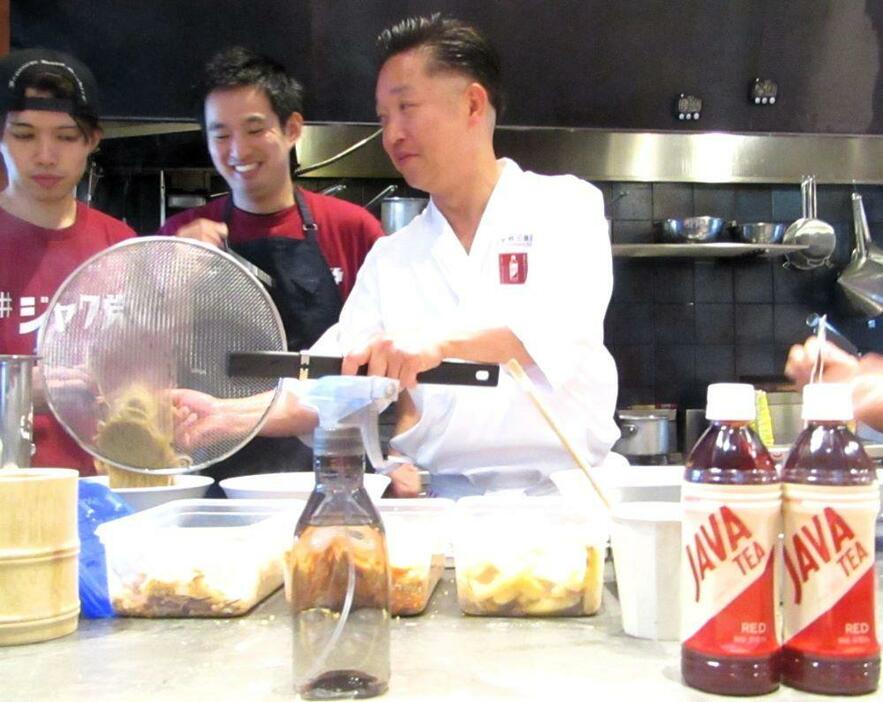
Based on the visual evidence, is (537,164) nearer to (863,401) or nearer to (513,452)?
(513,452)

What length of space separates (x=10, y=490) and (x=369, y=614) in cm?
38

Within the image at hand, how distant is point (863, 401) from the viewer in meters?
1.35

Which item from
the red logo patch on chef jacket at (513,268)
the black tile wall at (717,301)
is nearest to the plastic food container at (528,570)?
the red logo patch on chef jacket at (513,268)

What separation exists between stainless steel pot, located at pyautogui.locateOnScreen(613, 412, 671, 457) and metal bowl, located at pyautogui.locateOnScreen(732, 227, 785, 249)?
2.46 ft

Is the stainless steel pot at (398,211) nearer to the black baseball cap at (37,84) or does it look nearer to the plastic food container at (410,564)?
the black baseball cap at (37,84)

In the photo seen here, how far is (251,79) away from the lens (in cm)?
204

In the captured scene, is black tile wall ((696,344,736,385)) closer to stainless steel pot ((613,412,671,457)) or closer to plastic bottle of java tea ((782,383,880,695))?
stainless steel pot ((613,412,671,457))

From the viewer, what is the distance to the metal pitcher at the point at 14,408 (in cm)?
111

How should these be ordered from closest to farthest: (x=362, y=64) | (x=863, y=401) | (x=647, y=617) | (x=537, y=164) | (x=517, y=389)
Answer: (x=647, y=617)
(x=863, y=401)
(x=517, y=389)
(x=362, y=64)
(x=537, y=164)

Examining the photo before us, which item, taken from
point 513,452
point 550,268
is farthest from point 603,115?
point 513,452

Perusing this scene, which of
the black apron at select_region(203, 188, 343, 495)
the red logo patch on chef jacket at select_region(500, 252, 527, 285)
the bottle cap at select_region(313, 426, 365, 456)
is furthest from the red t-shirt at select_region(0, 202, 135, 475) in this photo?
the bottle cap at select_region(313, 426, 365, 456)

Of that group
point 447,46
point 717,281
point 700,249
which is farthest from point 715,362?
point 447,46

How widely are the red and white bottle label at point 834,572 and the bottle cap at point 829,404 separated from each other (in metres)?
0.05

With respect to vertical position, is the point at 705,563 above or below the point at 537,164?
below
